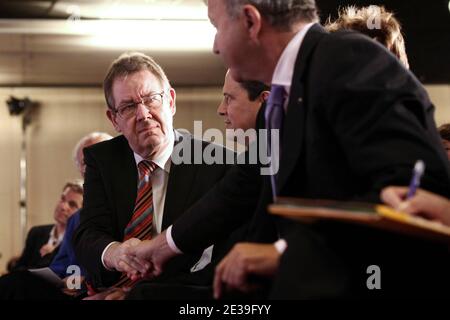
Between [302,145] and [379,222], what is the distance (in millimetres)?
453

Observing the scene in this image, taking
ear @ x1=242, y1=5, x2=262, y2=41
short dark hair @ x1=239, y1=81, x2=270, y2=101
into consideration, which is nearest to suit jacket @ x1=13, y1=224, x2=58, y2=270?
short dark hair @ x1=239, y1=81, x2=270, y2=101

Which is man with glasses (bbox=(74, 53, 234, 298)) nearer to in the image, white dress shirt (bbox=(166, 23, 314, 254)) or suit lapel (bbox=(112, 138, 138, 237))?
suit lapel (bbox=(112, 138, 138, 237))

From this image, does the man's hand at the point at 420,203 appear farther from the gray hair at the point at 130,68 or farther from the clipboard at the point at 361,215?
the gray hair at the point at 130,68

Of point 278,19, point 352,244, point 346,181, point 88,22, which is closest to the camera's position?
point 352,244

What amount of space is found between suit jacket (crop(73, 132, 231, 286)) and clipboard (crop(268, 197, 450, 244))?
151 cm

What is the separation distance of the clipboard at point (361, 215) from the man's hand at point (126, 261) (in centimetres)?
117

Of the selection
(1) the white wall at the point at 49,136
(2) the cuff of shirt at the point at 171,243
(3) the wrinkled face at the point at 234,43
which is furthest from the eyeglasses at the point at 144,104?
(1) the white wall at the point at 49,136

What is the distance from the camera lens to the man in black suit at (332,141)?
1.48 m

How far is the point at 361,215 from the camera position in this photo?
4.34ft

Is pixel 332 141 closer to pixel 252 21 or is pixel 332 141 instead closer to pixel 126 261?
pixel 252 21

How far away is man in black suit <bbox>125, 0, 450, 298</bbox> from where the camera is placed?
1.48 meters

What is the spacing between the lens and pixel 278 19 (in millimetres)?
1935
